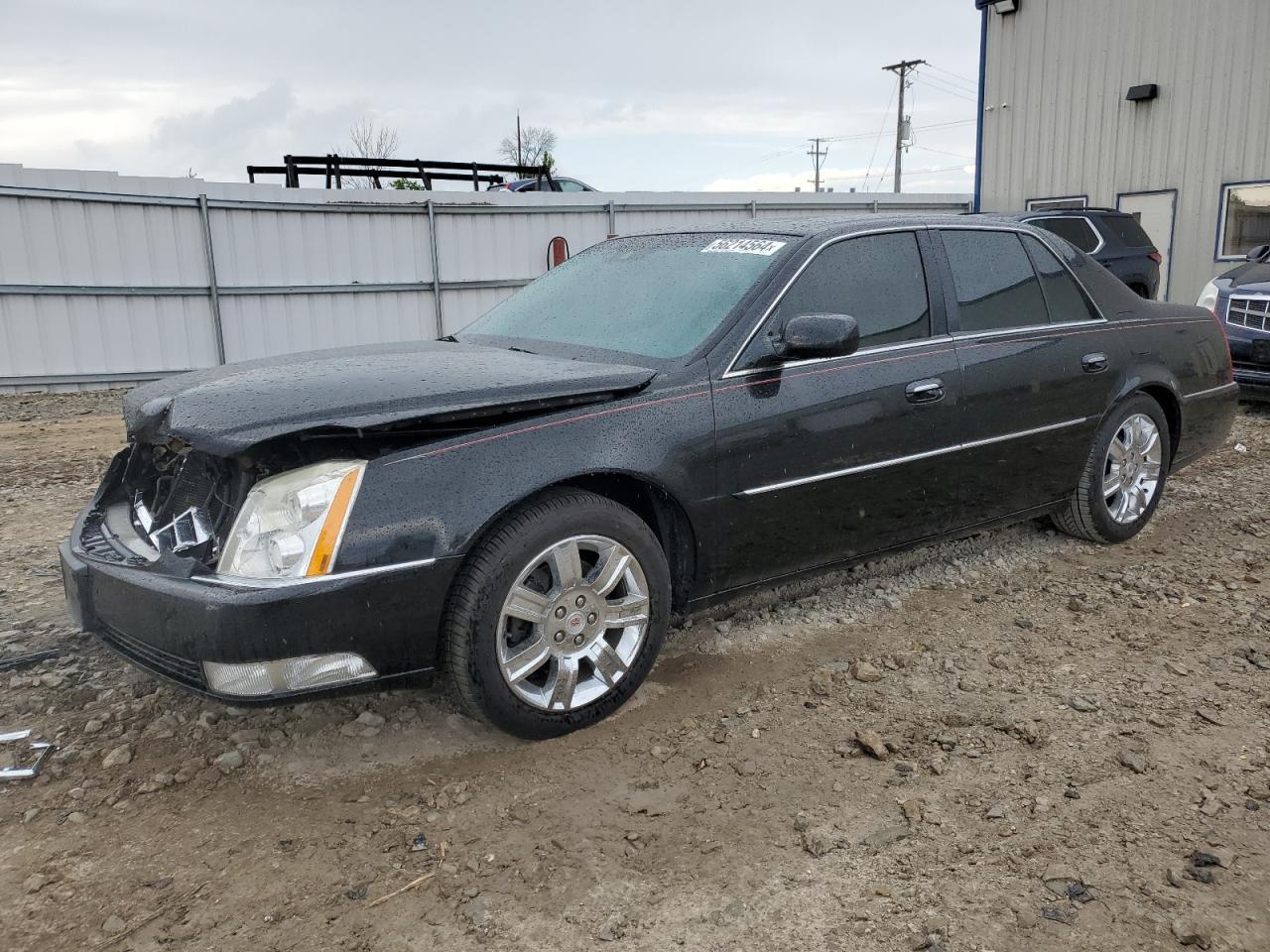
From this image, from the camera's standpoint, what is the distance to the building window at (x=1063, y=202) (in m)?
16.8

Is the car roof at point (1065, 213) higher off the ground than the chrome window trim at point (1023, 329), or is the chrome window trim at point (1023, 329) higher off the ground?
the car roof at point (1065, 213)

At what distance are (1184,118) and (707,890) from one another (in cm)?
1674

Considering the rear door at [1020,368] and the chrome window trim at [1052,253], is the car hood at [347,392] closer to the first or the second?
the rear door at [1020,368]

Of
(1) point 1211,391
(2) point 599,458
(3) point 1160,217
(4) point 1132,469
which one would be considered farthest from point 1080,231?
(2) point 599,458

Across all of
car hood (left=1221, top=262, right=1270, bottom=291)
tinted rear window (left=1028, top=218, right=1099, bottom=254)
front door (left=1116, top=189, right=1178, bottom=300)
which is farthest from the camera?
front door (left=1116, top=189, right=1178, bottom=300)

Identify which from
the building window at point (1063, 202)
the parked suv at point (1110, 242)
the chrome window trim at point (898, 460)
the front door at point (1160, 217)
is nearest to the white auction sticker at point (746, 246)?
the chrome window trim at point (898, 460)

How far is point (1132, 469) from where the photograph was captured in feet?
15.9

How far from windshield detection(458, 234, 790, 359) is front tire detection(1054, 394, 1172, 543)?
2.06 meters

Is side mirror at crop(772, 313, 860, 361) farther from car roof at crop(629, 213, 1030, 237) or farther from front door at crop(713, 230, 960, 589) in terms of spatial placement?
car roof at crop(629, 213, 1030, 237)

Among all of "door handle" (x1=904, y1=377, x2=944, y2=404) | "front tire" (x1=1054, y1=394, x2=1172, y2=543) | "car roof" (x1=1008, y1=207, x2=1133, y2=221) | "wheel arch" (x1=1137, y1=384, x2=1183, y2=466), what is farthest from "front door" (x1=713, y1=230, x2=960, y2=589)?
"car roof" (x1=1008, y1=207, x2=1133, y2=221)

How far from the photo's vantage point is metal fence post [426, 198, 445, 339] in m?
14.2

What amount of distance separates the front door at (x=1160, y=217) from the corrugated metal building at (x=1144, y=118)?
2 cm

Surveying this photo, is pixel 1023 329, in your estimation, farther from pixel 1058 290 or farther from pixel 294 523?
pixel 294 523

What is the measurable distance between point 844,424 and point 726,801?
1.46m
